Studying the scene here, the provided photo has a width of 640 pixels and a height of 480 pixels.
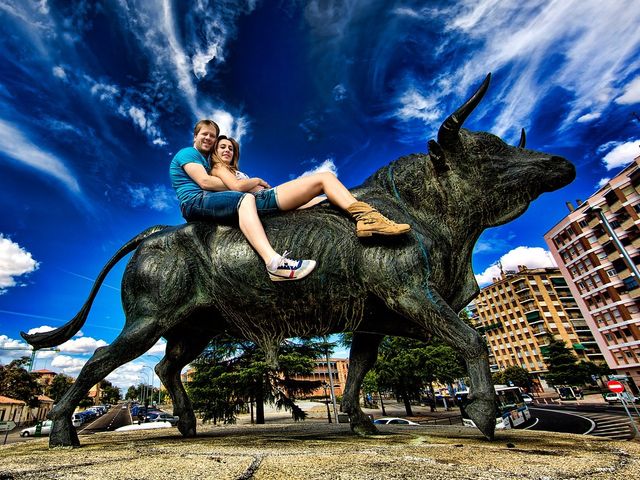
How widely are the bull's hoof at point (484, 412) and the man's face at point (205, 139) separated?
3342 millimetres

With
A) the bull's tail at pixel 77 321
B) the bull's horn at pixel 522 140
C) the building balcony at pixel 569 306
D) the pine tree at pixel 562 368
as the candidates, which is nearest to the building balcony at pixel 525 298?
the building balcony at pixel 569 306

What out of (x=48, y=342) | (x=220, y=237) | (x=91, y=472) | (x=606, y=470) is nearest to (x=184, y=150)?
(x=220, y=237)

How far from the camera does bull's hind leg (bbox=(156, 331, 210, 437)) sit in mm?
3674

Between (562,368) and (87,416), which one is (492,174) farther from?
(562,368)

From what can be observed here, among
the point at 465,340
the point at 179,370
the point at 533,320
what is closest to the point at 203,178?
the point at 179,370

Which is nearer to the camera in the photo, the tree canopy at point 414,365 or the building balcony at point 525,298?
the tree canopy at point 414,365

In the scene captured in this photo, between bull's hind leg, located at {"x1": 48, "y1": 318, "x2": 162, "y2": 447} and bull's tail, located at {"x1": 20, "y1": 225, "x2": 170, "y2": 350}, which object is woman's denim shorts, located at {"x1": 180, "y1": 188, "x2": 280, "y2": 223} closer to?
bull's tail, located at {"x1": 20, "y1": 225, "x2": 170, "y2": 350}

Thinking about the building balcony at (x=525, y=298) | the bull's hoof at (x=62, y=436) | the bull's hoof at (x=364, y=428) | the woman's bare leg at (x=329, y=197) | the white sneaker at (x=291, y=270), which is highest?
the building balcony at (x=525, y=298)

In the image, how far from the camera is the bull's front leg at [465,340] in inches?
94.0

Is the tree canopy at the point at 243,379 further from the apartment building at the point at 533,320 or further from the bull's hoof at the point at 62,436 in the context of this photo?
the apartment building at the point at 533,320

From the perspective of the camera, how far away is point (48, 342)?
350 centimetres

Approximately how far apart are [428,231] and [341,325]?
1.10m

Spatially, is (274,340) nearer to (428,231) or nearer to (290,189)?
(290,189)

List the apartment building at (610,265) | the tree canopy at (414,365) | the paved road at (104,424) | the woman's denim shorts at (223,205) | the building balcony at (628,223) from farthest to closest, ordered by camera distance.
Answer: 1. the apartment building at (610,265)
2. the building balcony at (628,223)
3. the paved road at (104,424)
4. the tree canopy at (414,365)
5. the woman's denim shorts at (223,205)
